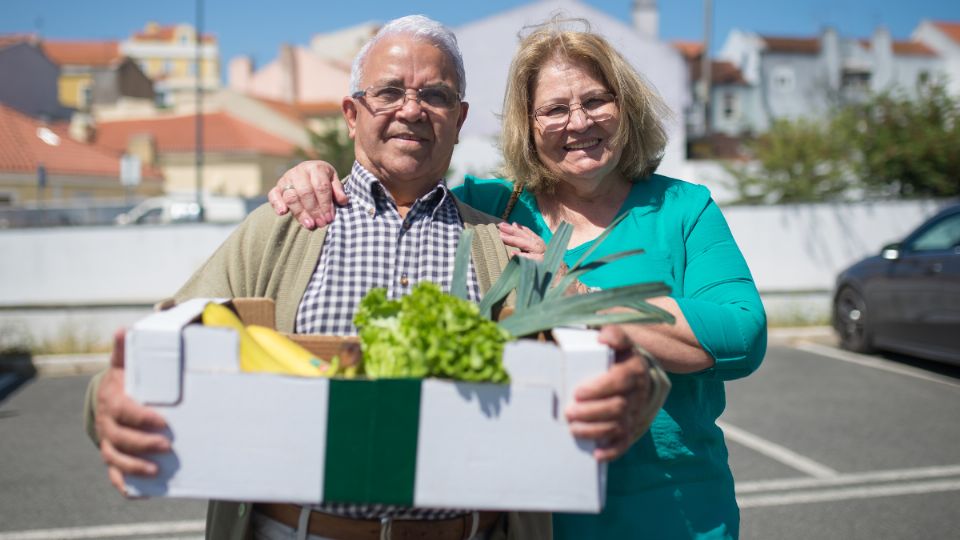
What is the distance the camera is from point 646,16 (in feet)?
130

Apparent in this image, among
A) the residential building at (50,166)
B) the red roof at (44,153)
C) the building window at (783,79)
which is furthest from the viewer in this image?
the building window at (783,79)

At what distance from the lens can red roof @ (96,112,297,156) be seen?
142ft

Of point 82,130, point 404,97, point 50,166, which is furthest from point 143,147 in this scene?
point 404,97

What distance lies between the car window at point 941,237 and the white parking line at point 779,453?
11.5ft

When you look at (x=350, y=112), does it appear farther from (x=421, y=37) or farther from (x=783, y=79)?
(x=783, y=79)

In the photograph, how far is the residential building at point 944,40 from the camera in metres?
50.2

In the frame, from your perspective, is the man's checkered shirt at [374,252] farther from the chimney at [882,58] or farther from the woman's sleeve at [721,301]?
the chimney at [882,58]

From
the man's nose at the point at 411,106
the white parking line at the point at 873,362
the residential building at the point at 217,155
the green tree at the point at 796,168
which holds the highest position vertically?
the residential building at the point at 217,155

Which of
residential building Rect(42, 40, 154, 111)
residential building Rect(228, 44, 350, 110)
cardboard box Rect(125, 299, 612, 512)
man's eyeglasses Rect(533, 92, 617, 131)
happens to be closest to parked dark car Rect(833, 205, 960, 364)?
man's eyeglasses Rect(533, 92, 617, 131)

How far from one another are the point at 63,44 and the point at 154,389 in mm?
95013

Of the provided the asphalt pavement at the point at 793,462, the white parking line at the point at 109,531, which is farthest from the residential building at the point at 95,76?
the white parking line at the point at 109,531

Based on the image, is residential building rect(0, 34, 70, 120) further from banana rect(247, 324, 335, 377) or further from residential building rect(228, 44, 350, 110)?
banana rect(247, 324, 335, 377)

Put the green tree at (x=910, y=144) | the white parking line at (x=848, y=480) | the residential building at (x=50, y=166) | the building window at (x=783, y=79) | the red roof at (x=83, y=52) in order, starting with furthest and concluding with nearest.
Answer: the red roof at (x=83, y=52)
the building window at (x=783, y=79)
the residential building at (x=50, y=166)
the green tree at (x=910, y=144)
the white parking line at (x=848, y=480)

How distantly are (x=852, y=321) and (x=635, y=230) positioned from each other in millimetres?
8778
